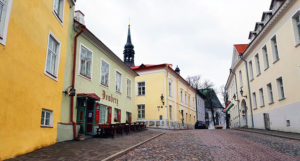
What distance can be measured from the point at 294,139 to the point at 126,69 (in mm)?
14110

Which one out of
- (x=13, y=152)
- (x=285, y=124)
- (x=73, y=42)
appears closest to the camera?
(x=13, y=152)

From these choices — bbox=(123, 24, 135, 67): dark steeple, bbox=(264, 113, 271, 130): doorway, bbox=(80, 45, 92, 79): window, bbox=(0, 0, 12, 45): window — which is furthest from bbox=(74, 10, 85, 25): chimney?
bbox=(123, 24, 135, 67): dark steeple

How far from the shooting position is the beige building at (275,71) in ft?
51.1

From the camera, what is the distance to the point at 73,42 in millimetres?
13523

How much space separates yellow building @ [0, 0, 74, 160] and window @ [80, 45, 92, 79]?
2.67m

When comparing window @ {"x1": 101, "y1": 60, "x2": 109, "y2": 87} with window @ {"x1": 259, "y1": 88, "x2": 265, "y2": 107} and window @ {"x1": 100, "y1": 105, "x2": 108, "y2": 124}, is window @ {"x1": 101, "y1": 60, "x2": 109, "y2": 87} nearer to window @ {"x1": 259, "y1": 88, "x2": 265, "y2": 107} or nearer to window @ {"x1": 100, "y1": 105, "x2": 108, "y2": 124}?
window @ {"x1": 100, "y1": 105, "x2": 108, "y2": 124}

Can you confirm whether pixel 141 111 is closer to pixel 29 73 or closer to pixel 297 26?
pixel 297 26

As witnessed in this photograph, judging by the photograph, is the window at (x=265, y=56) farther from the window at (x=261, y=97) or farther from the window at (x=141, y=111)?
the window at (x=141, y=111)

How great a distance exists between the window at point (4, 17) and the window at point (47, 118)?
3.81 metres

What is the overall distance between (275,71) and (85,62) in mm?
13648

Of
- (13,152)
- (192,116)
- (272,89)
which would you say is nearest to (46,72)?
(13,152)

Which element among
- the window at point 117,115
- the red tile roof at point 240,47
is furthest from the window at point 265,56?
the window at point 117,115

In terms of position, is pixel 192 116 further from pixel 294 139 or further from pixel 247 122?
pixel 294 139

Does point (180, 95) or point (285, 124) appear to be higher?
point (180, 95)
